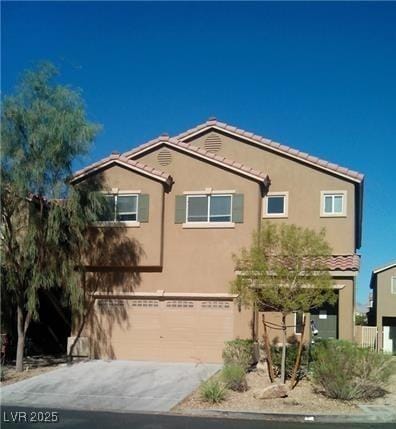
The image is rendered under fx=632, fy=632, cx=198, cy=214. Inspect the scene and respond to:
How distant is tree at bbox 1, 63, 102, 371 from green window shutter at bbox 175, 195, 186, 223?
358cm

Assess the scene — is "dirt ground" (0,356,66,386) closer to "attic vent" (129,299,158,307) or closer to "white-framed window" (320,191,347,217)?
"attic vent" (129,299,158,307)

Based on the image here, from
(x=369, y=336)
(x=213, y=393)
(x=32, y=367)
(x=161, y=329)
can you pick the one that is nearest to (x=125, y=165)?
(x=161, y=329)

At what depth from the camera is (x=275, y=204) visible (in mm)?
23922

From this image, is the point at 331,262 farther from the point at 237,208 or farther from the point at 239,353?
the point at 239,353

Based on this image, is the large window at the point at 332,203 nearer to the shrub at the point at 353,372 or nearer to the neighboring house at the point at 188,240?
the neighboring house at the point at 188,240

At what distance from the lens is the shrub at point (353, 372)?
1503cm

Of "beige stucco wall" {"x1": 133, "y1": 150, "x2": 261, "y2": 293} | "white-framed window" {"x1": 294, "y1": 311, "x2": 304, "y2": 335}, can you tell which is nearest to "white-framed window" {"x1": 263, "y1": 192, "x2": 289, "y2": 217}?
"beige stucco wall" {"x1": 133, "y1": 150, "x2": 261, "y2": 293}

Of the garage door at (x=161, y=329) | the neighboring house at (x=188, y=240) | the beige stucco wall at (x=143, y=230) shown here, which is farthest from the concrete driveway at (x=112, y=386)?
the beige stucco wall at (x=143, y=230)

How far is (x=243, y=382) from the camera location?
16.4 meters

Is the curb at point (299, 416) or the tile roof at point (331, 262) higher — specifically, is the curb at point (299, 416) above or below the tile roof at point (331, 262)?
below

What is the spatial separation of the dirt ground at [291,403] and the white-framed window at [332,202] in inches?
333

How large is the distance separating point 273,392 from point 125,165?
10.7 meters

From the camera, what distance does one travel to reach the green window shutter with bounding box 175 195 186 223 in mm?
22672

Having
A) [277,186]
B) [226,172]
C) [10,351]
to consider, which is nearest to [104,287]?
[10,351]
